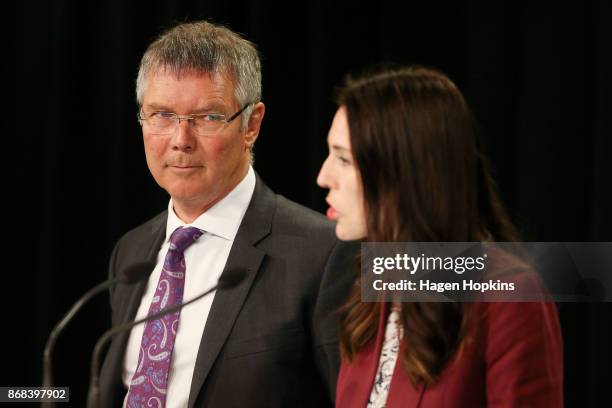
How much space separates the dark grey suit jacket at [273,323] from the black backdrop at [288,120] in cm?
73

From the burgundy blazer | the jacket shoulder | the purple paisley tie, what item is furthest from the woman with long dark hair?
the purple paisley tie

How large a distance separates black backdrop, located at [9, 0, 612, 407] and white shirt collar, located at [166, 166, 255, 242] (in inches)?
26.8

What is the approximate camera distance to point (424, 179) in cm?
155

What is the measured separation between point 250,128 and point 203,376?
24.9 inches

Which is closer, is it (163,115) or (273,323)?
(273,323)

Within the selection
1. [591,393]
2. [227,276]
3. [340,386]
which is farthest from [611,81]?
[227,276]

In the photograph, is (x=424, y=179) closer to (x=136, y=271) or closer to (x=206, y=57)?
(x=136, y=271)

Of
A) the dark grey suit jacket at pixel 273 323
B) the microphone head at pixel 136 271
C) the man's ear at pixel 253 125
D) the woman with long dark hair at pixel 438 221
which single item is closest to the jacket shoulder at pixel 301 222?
the dark grey suit jacket at pixel 273 323

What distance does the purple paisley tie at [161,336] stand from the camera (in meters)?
2.01

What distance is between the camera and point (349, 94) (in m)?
1.63

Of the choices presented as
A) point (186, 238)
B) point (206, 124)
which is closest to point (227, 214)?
point (186, 238)

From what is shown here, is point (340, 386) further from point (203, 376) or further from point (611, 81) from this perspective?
point (611, 81)

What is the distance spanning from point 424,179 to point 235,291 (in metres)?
0.64

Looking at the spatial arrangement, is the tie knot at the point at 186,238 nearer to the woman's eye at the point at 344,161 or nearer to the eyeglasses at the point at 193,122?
the eyeglasses at the point at 193,122
